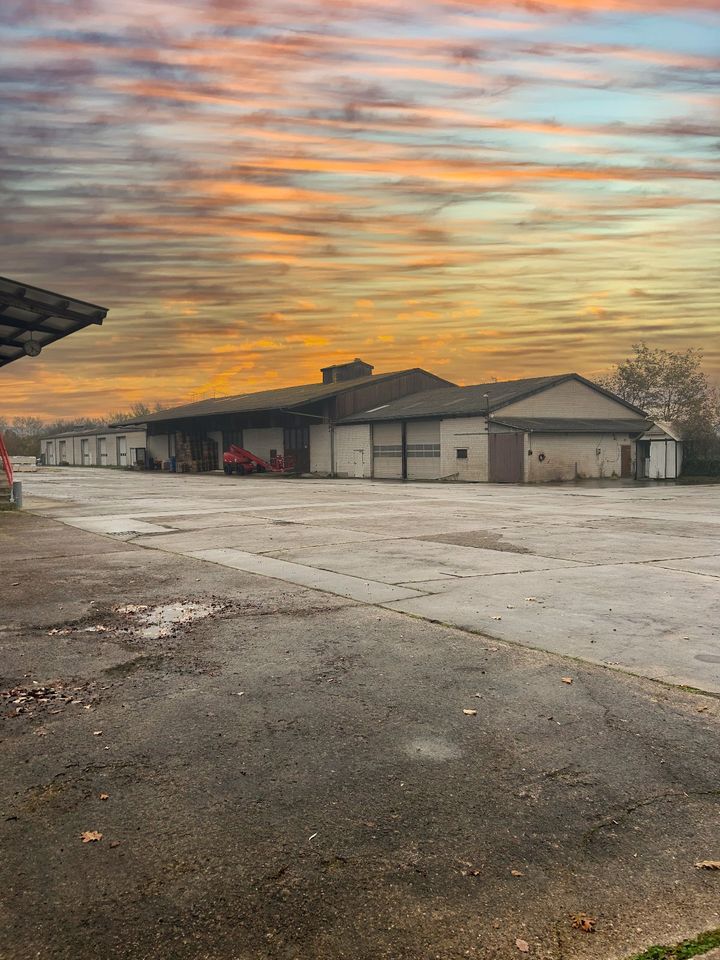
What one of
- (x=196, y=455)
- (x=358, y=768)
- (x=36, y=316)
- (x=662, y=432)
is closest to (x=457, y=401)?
(x=662, y=432)

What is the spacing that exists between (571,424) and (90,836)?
3872 cm

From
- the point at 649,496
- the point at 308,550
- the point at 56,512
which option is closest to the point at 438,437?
the point at 649,496

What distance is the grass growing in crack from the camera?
88.3 inches

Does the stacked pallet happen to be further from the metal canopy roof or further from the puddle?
the puddle

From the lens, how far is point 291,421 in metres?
50.1

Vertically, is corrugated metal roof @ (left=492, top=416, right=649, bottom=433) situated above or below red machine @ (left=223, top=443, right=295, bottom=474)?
above

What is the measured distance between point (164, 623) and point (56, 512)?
13.3 metres

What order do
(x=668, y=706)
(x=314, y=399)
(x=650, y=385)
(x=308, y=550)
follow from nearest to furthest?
1. (x=668, y=706)
2. (x=308, y=550)
3. (x=314, y=399)
4. (x=650, y=385)

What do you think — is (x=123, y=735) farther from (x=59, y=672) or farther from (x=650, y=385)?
(x=650, y=385)

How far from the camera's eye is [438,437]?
4034 centimetres

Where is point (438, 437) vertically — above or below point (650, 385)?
below

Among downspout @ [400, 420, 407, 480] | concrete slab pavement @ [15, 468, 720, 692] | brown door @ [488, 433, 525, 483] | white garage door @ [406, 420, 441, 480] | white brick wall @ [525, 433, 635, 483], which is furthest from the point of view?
downspout @ [400, 420, 407, 480]

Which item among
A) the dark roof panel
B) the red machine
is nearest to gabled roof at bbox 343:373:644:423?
the dark roof panel

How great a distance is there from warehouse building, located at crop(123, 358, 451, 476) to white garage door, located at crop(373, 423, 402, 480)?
389 cm
